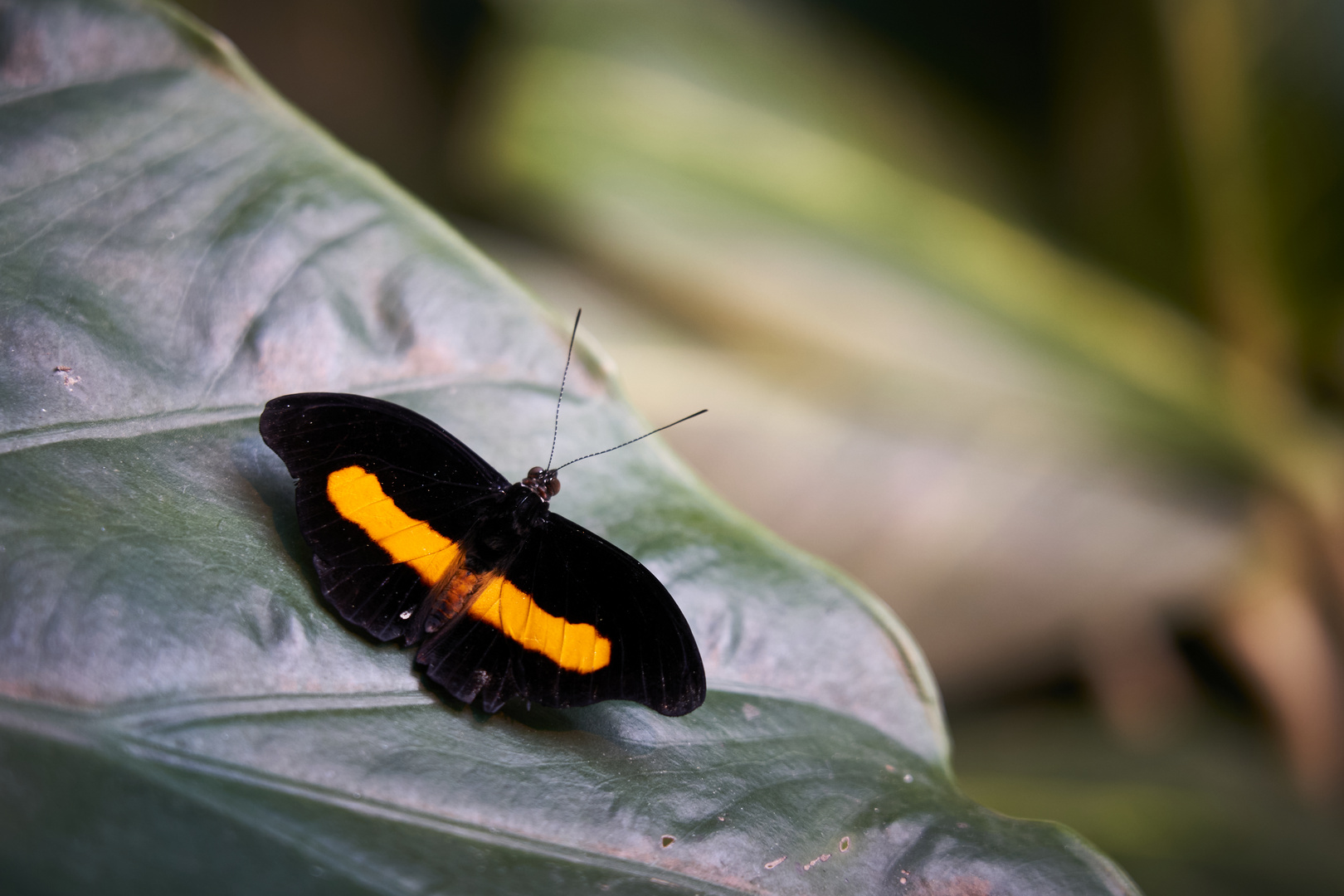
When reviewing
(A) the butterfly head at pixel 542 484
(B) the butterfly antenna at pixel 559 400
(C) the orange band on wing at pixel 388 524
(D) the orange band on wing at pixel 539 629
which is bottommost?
(D) the orange band on wing at pixel 539 629

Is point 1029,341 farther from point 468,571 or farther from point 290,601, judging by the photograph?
point 290,601

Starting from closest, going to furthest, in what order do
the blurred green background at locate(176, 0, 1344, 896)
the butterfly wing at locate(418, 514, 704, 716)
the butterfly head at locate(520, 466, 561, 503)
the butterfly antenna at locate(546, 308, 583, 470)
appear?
1. the butterfly wing at locate(418, 514, 704, 716)
2. the butterfly head at locate(520, 466, 561, 503)
3. the butterfly antenna at locate(546, 308, 583, 470)
4. the blurred green background at locate(176, 0, 1344, 896)

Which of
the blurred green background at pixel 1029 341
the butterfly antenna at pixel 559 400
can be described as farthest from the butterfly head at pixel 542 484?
the blurred green background at pixel 1029 341

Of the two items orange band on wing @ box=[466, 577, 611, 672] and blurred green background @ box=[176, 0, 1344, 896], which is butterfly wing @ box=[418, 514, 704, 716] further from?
blurred green background @ box=[176, 0, 1344, 896]

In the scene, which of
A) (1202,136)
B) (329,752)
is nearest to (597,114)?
(1202,136)

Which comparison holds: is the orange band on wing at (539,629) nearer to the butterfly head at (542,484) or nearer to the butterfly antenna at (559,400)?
the butterfly head at (542,484)

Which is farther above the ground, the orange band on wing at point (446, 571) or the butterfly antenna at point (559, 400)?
the butterfly antenna at point (559, 400)

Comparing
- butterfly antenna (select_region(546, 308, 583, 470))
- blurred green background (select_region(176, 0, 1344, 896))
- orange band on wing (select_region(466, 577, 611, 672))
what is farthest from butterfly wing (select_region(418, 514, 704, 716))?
blurred green background (select_region(176, 0, 1344, 896))

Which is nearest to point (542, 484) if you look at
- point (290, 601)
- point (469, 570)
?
point (469, 570)
